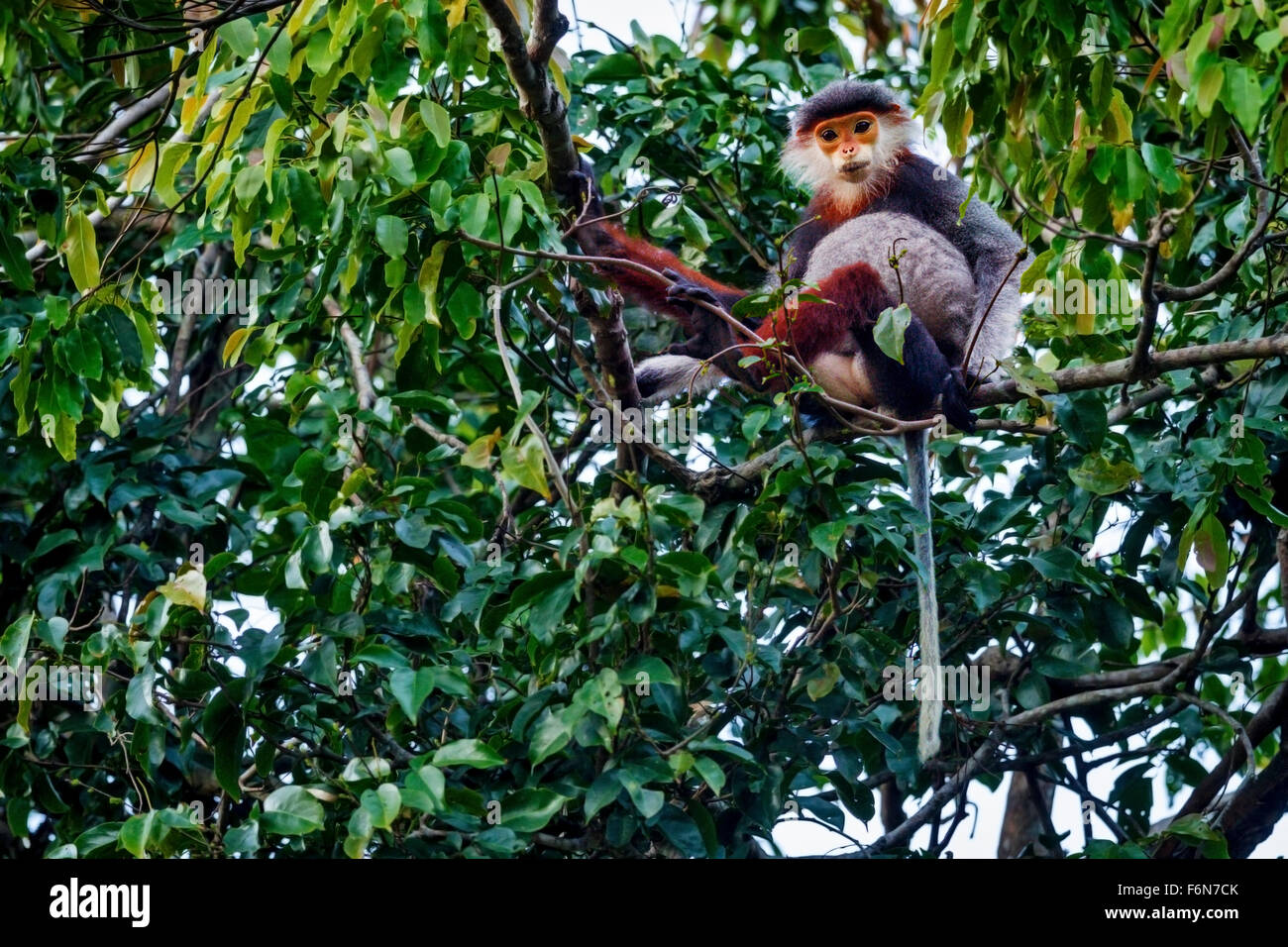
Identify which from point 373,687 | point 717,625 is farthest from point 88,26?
point 717,625

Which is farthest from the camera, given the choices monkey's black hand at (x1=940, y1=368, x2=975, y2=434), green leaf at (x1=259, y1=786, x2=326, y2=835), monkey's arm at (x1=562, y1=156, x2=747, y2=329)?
monkey's arm at (x1=562, y1=156, x2=747, y2=329)

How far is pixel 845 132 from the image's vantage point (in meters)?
5.44

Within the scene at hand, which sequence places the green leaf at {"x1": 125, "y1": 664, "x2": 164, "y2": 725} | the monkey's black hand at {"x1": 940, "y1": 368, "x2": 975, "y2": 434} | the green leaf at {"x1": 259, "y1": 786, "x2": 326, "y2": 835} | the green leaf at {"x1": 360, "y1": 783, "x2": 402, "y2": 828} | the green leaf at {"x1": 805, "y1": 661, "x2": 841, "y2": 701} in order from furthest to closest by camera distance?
the monkey's black hand at {"x1": 940, "y1": 368, "x2": 975, "y2": 434} → the green leaf at {"x1": 805, "y1": 661, "x2": 841, "y2": 701} → the green leaf at {"x1": 125, "y1": 664, "x2": 164, "y2": 725} → the green leaf at {"x1": 259, "y1": 786, "x2": 326, "y2": 835} → the green leaf at {"x1": 360, "y1": 783, "x2": 402, "y2": 828}

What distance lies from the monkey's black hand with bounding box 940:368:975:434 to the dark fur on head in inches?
54.6

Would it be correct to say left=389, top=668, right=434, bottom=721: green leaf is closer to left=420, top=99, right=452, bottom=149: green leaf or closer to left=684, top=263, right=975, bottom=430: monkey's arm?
left=420, top=99, right=452, bottom=149: green leaf

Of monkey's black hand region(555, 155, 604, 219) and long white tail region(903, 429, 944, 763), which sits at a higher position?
monkey's black hand region(555, 155, 604, 219)

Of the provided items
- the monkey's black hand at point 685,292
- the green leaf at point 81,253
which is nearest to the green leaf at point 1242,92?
the monkey's black hand at point 685,292

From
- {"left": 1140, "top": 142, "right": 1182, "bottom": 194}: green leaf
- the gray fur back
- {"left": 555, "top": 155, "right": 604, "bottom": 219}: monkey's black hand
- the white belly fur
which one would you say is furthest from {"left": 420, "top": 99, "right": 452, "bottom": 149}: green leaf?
the gray fur back

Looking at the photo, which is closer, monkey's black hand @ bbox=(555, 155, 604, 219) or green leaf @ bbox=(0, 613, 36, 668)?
green leaf @ bbox=(0, 613, 36, 668)

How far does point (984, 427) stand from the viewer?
420 centimetres

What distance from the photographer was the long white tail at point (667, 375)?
5117mm

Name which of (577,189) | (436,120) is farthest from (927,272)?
(436,120)

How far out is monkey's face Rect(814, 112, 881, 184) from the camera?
17.7ft

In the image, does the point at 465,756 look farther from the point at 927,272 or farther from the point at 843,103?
the point at 843,103
